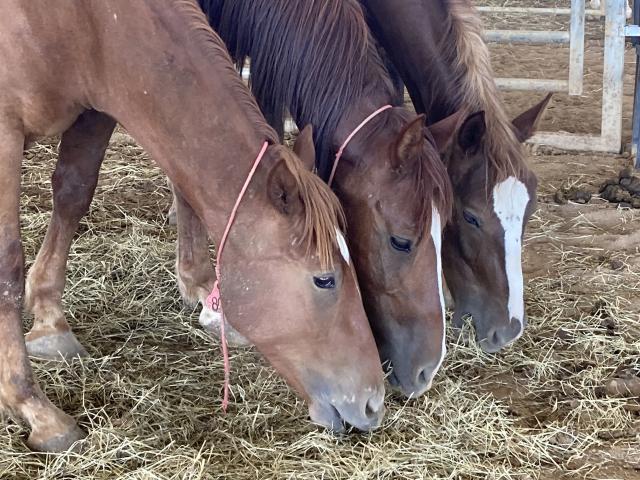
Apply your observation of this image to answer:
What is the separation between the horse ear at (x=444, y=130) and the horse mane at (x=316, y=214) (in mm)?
670

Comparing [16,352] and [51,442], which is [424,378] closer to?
[51,442]

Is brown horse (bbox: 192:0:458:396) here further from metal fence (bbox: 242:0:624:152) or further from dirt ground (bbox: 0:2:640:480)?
metal fence (bbox: 242:0:624:152)

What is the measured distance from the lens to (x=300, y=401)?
9.91ft

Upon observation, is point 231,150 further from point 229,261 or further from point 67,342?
point 67,342

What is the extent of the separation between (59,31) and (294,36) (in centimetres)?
82

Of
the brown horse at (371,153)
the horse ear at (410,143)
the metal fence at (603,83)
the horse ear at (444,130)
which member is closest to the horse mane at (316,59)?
the brown horse at (371,153)

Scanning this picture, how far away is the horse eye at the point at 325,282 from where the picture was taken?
242cm

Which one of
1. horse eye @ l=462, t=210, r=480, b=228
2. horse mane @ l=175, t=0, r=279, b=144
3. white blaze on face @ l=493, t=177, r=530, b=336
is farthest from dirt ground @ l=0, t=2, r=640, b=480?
horse mane @ l=175, t=0, r=279, b=144

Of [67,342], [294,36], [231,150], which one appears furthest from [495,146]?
[67,342]

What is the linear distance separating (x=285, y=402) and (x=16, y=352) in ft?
3.13

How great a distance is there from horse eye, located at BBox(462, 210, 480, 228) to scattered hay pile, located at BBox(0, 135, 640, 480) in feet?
1.89

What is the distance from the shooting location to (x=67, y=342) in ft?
10.8

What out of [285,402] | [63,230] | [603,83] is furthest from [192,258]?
[603,83]

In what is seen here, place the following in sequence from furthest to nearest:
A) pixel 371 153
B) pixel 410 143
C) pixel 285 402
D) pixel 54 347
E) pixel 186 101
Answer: pixel 54 347, pixel 285 402, pixel 371 153, pixel 410 143, pixel 186 101
